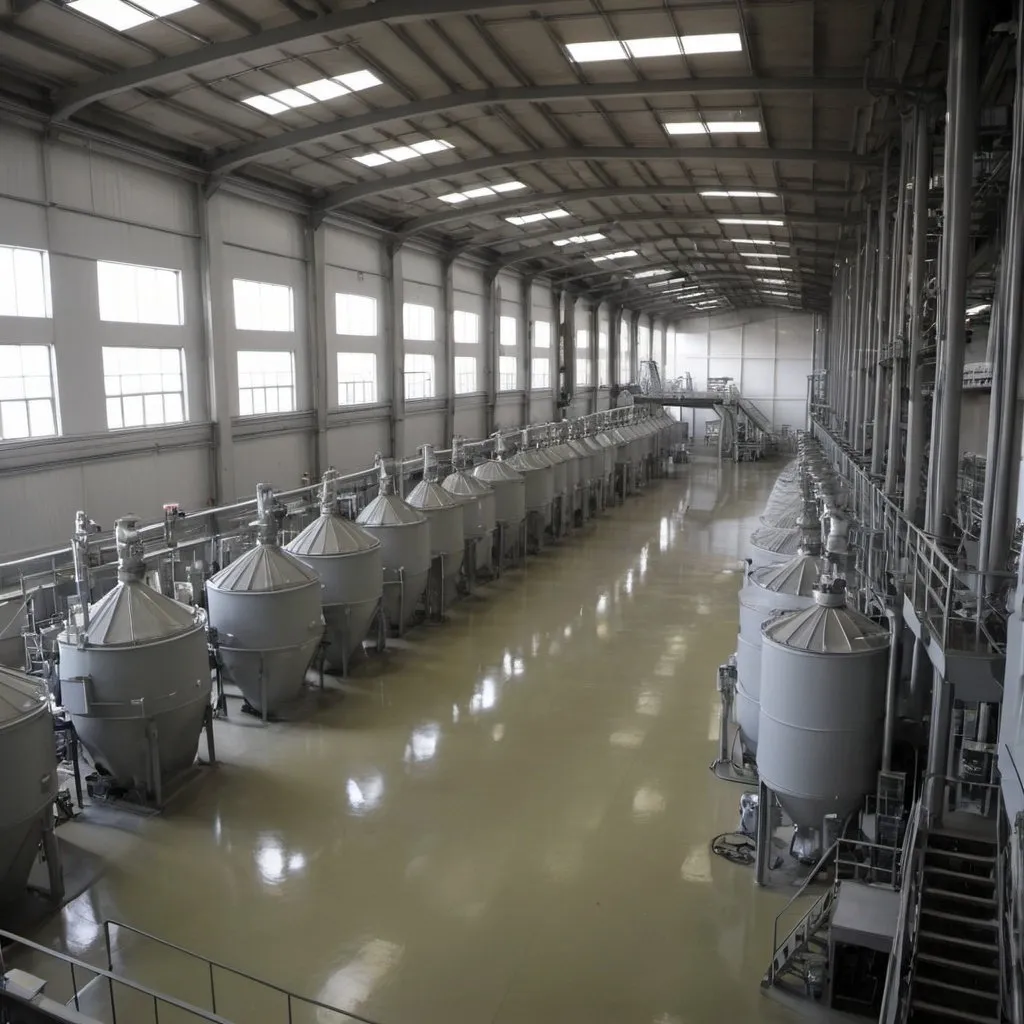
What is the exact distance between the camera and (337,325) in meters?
23.2

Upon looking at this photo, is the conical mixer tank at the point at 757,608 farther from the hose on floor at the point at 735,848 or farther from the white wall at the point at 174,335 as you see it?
the white wall at the point at 174,335

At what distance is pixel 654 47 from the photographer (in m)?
13.7

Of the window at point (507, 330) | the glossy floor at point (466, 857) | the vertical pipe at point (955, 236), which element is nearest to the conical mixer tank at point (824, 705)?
the glossy floor at point (466, 857)

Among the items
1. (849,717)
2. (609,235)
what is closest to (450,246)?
(609,235)

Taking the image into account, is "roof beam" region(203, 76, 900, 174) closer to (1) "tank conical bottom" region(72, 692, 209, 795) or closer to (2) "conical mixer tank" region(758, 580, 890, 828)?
(2) "conical mixer tank" region(758, 580, 890, 828)

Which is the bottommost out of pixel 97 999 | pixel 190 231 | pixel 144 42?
pixel 97 999

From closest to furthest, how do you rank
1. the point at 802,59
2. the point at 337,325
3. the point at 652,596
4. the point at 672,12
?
the point at 672,12 < the point at 802,59 < the point at 652,596 < the point at 337,325

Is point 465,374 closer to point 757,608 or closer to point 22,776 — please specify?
point 757,608

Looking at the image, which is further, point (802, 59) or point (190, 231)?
point (190, 231)

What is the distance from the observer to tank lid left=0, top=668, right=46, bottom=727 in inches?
307

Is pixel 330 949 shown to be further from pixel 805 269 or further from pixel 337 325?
pixel 805 269

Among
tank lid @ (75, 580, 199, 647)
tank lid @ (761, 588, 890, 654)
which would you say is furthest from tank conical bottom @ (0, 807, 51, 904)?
tank lid @ (761, 588, 890, 654)

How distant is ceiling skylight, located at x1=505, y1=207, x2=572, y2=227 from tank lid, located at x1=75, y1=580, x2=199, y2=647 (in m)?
19.5

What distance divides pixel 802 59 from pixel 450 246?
1690cm
